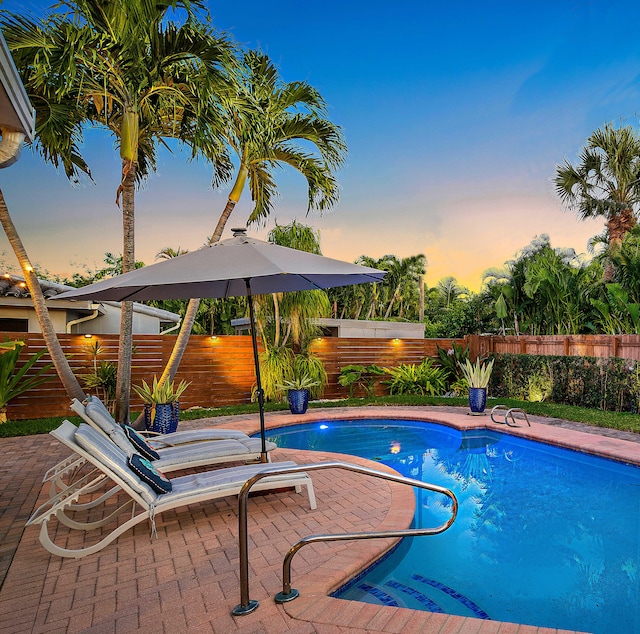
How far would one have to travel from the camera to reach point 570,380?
12.2m

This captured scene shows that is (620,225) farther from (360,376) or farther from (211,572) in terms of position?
(211,572)

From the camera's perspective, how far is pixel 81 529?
13.6 feet

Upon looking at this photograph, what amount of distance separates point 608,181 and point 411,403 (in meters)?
12.8

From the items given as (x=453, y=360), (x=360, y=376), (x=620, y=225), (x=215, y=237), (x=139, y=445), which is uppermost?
(x=620, y=225)

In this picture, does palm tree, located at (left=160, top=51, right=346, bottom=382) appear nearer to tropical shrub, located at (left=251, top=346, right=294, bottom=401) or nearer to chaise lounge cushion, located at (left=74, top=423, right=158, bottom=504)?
tropical shrub, located at (left=251, top=346, right=294, bottom=401)

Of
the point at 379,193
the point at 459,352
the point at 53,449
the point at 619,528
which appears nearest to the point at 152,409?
the point at 53,449

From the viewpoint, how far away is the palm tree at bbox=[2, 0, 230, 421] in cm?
619

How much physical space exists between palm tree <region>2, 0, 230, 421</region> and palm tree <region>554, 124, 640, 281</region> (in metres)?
15.4

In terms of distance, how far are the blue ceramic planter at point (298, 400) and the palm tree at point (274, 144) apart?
2692 mm

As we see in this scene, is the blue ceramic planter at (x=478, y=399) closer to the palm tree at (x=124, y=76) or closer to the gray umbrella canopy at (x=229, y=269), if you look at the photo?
the gray umbrella canopy at (x=229, y=269)

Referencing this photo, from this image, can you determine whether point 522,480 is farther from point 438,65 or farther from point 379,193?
point 379,193

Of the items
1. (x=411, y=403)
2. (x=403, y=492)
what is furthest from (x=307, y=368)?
(x=403, y=492)

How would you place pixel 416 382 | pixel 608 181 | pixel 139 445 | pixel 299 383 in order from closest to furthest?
pixel 139 445 → pixel 299 383 → pixel 416 382 → pixel 608 181

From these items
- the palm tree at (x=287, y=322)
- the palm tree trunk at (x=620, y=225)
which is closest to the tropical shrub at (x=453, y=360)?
the palm tree at (x=287, y=322)
